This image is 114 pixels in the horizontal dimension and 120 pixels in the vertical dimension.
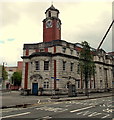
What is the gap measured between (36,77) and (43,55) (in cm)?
483

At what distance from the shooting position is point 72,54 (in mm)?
35375

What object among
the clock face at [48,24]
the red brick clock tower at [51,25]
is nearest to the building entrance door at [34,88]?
the red brick clock tower at [51,25]

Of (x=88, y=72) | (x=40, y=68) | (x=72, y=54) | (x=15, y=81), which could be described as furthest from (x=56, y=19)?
(x=15, y=81)

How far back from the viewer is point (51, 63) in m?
32.5

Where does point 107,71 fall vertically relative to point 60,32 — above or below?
below

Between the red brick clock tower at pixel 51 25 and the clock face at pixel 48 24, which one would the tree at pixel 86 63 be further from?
the clock face at pixel 48 24

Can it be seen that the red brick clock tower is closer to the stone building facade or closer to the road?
the stone building facade

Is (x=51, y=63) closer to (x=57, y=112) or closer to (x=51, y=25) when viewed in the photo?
(x=51, y=25)

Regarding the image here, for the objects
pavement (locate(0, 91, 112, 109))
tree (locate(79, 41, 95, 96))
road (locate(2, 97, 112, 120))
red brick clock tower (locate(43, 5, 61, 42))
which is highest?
red brick clock tower (locate(43, 5, 61, 42))

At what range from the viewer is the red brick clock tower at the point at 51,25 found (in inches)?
1481

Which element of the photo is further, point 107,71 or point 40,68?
point 107,71

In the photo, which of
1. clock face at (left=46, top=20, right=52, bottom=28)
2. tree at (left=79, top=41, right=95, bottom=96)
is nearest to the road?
tree at (left=79, top=41, right=95, bottom=96)

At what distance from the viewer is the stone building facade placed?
31406 millimetres

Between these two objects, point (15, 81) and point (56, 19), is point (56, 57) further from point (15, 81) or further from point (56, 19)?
point (15, 81)
